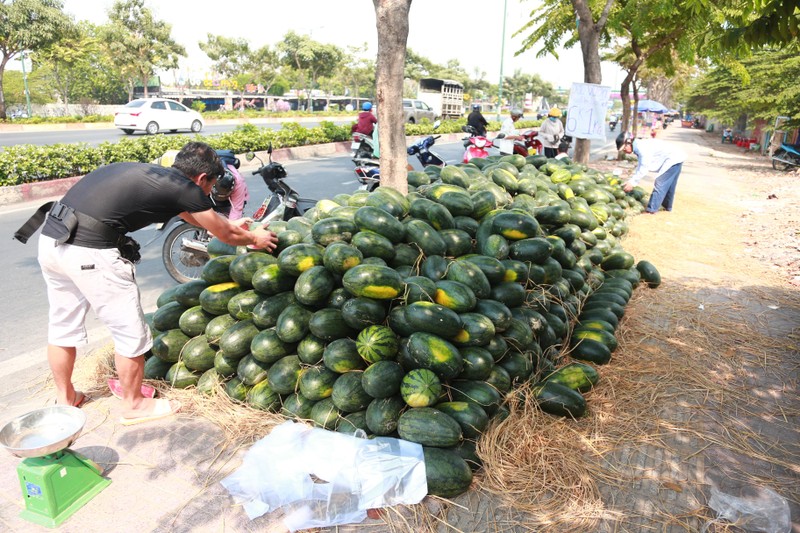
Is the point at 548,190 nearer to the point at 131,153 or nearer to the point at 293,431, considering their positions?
the point at 293,431

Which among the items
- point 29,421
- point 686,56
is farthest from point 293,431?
point 686,56

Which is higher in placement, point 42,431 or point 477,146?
point 477,146

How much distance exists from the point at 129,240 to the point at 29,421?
1212mm

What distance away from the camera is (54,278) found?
3.24 meters

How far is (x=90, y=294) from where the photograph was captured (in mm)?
3182

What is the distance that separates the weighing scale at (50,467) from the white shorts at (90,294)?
0.59 meters

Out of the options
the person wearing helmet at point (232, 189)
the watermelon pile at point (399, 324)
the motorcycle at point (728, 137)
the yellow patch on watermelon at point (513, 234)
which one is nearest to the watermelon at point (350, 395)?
the watermelon pile at point (399, 324)

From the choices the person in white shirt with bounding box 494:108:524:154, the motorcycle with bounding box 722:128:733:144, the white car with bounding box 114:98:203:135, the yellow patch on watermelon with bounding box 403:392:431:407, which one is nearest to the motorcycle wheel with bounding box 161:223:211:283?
the yellow patch on watermelon with bounding box 403:392:431:407

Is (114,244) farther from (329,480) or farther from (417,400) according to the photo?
(417,400)

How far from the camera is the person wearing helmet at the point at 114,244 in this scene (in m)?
3.10

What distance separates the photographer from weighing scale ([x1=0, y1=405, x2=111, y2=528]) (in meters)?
2.54

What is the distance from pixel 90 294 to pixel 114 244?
342mm

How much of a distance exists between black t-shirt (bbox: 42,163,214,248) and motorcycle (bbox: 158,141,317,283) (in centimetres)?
273

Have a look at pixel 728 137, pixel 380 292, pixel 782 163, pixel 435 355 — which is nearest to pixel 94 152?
pixel 380 292
